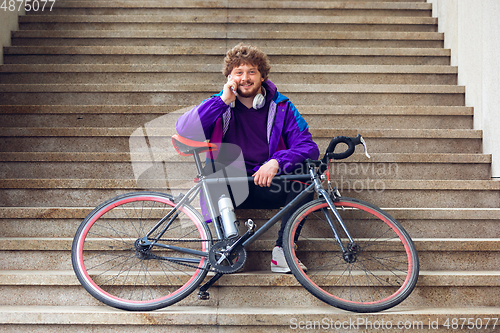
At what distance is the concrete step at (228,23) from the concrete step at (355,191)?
1.94m

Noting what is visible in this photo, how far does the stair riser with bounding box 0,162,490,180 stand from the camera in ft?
8.05

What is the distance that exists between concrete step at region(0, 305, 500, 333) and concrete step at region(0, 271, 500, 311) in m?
0.09

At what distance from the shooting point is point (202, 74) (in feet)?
10.3

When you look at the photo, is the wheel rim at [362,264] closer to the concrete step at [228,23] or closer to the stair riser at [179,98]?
the stair riser at [179,98]

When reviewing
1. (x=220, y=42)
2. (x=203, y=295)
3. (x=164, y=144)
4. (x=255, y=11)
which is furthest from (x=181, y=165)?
(x=255, y=11)

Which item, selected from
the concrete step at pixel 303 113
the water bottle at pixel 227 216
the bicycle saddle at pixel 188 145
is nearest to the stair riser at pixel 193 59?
the concrete step at pixel 303 113

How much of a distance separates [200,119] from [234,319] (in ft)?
3.27

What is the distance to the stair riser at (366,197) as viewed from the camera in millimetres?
2299

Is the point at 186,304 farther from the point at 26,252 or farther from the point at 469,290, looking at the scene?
the point at 469,290

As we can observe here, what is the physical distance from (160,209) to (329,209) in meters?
0.96

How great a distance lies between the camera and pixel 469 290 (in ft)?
6.15

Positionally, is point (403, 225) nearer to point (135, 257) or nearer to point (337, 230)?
point (337, 230)

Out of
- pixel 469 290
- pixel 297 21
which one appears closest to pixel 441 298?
pixel 469 290

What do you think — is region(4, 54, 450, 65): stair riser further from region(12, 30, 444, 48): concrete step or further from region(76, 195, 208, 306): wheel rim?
region(76, 195, 208, 306): wheel rim
